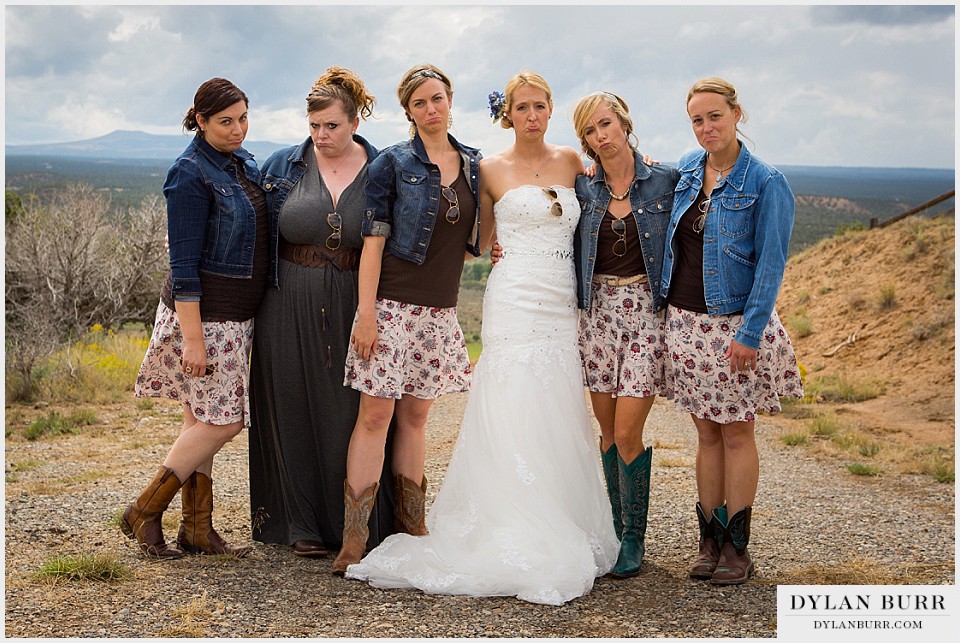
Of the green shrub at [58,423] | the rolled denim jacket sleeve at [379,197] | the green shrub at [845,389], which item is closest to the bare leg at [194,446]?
the rolled denim jacket sleeve at [379,197]

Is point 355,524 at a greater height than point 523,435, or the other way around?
point 523,435

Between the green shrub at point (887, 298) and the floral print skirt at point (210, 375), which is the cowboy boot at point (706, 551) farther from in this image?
the green shrub at point (887, 298)

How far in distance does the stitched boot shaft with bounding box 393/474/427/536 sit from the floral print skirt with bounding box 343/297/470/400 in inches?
19.0

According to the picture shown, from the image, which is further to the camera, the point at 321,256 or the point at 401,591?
the point at 321,256

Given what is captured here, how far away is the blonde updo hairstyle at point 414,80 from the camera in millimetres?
4488

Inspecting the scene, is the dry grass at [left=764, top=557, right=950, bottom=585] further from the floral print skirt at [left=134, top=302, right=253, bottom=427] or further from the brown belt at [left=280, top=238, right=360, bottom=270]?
the floral print skirt at [left=134, top=302, right=253, bottom=427]

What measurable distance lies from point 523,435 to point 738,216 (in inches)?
53.0

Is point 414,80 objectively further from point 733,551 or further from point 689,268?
point 733,551

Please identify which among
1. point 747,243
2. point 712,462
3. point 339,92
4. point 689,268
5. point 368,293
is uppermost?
point 339,92

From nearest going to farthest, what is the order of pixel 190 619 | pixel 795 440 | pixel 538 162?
pixel 190 619, pixel 538 162, pixel 795 440

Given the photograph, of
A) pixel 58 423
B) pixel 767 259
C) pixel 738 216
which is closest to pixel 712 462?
pixel 767 259

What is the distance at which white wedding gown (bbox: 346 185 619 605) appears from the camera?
14.5 feet

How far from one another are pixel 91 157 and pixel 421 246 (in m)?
84.5

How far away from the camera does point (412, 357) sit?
4.66 metres
